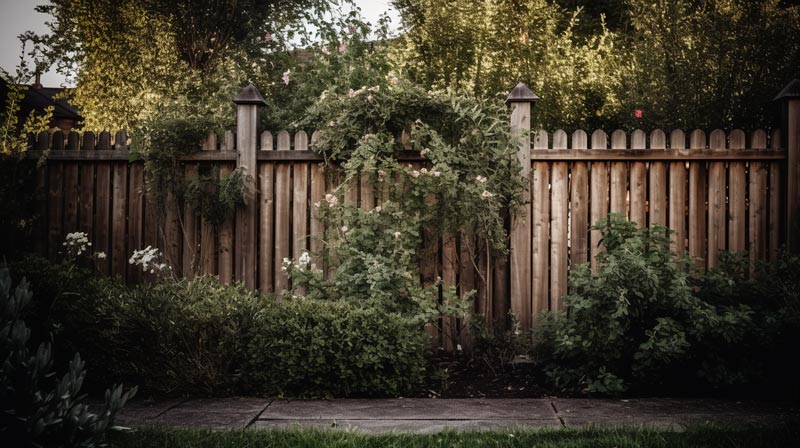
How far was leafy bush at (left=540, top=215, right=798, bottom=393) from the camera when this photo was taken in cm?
385

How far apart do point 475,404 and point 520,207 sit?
2.01 meters

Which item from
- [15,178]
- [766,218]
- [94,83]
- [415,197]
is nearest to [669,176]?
[766,218]

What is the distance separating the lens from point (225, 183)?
5.27 meters

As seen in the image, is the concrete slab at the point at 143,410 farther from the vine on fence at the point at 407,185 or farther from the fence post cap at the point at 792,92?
the fence post cap at the point at 792,92

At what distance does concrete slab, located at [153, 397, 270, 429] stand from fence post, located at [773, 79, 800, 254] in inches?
175

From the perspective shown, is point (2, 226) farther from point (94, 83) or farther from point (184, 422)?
point (94, 83)

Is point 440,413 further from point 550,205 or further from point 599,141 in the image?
point 599,141

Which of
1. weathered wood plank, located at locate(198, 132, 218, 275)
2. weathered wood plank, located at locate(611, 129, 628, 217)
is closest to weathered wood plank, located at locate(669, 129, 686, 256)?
weathered wood plank, located at locate(611, 129, 628, 217)

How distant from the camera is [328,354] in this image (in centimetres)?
390

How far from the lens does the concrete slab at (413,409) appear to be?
3.40 m

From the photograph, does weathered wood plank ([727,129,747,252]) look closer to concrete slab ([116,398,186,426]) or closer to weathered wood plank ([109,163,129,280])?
concrete slab ([116,398,186,426])

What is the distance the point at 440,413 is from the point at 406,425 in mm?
330

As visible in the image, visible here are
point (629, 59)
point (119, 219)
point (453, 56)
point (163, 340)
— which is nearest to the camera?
point (163, 340)

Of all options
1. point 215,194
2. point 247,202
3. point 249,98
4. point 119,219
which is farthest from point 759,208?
point 119,219
